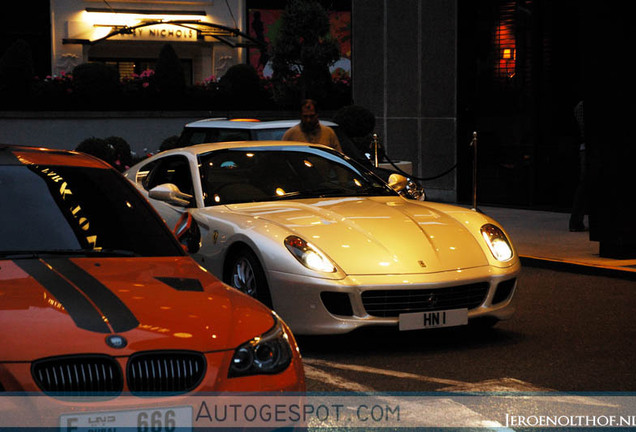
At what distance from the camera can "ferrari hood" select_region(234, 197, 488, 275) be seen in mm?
7770

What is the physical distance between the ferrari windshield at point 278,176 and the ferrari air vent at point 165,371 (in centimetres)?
489

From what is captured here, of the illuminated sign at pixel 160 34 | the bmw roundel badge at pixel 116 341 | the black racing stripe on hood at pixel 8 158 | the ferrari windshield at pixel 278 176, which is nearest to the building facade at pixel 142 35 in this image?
the illuminated sign at pixel 160 34

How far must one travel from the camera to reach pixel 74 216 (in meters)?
5.69

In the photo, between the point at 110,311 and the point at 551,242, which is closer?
the point at 110,311

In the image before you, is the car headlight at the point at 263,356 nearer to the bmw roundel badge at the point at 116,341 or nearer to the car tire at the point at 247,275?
the bmw roundel badge at the point at 116,341

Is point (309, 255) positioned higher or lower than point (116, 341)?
lower

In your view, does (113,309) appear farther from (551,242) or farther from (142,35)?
(142,35)

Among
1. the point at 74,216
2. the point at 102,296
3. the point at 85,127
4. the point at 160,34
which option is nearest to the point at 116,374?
the point at 102,296

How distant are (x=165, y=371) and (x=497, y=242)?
15.2ft

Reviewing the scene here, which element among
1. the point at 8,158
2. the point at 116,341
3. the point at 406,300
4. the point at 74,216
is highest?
the point at 8,158

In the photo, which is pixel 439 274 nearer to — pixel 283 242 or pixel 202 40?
pixel 283 242

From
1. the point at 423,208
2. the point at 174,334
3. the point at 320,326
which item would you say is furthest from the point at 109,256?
the point at 423,208

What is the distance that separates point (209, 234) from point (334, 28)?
4043 centimetres

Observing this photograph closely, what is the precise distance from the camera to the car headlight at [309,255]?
774 cm
